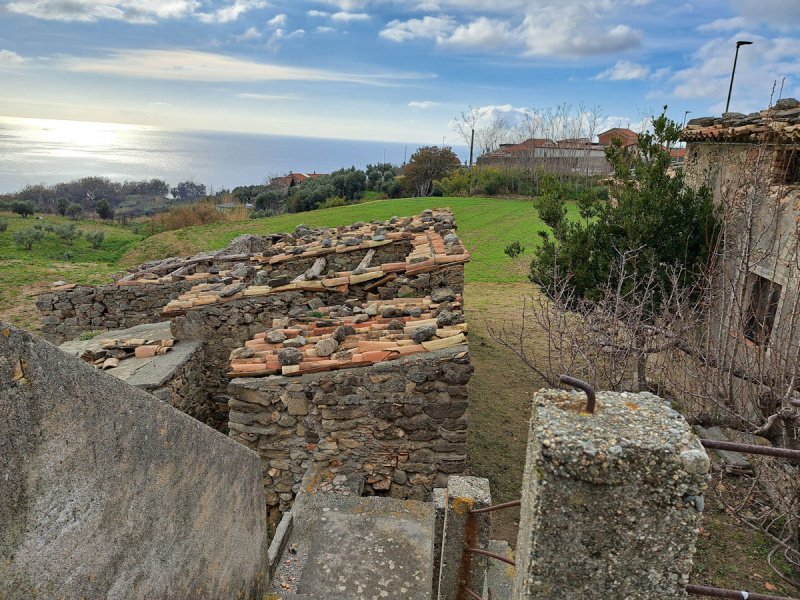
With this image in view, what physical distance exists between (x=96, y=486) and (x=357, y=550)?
11.7 ft

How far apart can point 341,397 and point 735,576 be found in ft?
16.6

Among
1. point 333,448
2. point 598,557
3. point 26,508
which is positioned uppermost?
point 26,508

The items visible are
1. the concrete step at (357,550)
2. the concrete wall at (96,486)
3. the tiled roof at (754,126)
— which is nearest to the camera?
the concrete wall at (96,486)

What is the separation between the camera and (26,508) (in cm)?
162

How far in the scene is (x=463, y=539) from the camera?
3680 mm

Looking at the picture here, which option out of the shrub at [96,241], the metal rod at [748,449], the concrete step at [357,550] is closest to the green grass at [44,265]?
the shrub at [96,241]

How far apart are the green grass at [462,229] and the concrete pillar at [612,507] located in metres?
21.2

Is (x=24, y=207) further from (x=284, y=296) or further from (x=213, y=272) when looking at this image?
(x=284, y=296)

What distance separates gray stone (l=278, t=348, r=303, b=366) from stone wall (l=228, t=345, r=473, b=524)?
0.20m

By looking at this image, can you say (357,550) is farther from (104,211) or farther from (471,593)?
(104,211)

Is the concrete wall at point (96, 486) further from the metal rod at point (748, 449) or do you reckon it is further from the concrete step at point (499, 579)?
the concrete step at point (499, 579)

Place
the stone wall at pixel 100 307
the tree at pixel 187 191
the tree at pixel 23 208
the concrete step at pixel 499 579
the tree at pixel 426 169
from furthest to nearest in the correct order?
1. the tree at pixel 187 191
2. the tree at pixel 426 169
3. the tree at pixel 23 208
4. the stone wall at pixel 100 307
5. the concrete step at pixel 499 579

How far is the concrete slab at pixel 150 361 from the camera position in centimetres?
677

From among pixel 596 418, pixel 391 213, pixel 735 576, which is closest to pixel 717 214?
pixel 735 576
